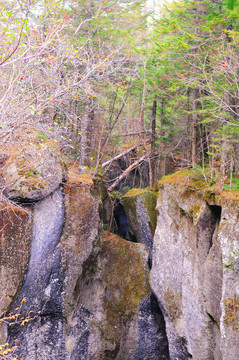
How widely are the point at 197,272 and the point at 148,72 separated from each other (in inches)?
267

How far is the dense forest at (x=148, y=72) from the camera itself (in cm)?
652

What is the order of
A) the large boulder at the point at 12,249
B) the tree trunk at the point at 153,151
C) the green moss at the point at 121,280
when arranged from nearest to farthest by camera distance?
the large boulder at the point at 12,249 → the green moss at the point at 121,280 → the tree trunk at the point at 153,151

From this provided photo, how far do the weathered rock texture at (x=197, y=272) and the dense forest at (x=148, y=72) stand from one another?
1.04 meters

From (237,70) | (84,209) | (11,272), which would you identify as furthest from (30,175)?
(237,70)

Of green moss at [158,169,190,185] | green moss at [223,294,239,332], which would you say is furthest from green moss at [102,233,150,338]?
green moss at [223,294,239,332]

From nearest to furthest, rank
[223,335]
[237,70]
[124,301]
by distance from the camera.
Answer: [223,335] < [237,70] < [124,301]

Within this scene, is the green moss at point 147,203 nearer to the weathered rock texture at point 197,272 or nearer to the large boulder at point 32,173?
the weathered rock texture at point 197,272

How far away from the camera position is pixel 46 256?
26.1 feet

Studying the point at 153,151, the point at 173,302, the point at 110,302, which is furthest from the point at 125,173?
the point at 173,302

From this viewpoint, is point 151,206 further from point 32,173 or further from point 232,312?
point 232,312

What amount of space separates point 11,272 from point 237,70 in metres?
7.52

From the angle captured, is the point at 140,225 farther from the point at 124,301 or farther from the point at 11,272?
the point at 11,272

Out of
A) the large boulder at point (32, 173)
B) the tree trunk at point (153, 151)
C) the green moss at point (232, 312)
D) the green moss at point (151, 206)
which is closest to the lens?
the green moss at point (232, 312)

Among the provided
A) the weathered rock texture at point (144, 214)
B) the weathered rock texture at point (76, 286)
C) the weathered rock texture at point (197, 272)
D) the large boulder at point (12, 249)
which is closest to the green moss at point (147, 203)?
the weathered rock texture at point (144, 214)
